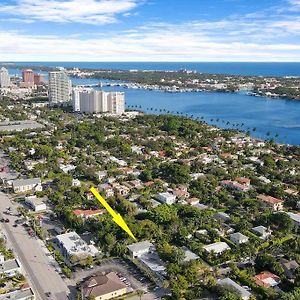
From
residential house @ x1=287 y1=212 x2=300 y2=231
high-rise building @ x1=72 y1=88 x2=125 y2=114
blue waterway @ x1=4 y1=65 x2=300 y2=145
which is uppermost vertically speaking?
A: high-rise building @ x1=72 y1=88 x2=125 y2=114

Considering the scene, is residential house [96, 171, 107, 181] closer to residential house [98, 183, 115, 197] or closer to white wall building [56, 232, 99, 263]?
residential house [98, 183, 115, 197]

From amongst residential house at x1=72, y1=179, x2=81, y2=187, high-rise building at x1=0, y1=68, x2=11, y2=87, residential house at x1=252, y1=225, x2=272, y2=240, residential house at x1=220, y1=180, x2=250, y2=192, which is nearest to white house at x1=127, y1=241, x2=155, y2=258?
residential house at x1=252, y1=225, x2=272, y2=240

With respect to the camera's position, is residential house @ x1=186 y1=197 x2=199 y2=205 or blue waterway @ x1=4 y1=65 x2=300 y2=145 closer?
residential house @ x1=186 y1=197 x2=199 y2=205

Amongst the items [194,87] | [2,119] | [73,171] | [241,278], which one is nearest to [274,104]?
[194,87]

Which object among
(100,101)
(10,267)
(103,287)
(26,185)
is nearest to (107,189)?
(26,185)

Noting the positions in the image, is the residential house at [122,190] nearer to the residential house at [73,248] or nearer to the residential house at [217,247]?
the residential house at [73,248]

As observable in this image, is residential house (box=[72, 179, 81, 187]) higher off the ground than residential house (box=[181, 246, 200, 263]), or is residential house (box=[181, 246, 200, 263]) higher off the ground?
residential house (box=[72, 179, 81, 187])

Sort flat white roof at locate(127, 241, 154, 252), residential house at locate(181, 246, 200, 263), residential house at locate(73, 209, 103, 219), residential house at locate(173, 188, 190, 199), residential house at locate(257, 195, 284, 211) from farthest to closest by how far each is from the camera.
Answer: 1. residential house at locate(173, 188, 190, 199)
2. residential house at locate(257, 195, 284, 211)
3. residential house at locate(73, 209, 103, 219)
4. flat white roof at locate(127, 241, 154, 252)
5. residential house at locate(181, 246, 200, 263)
